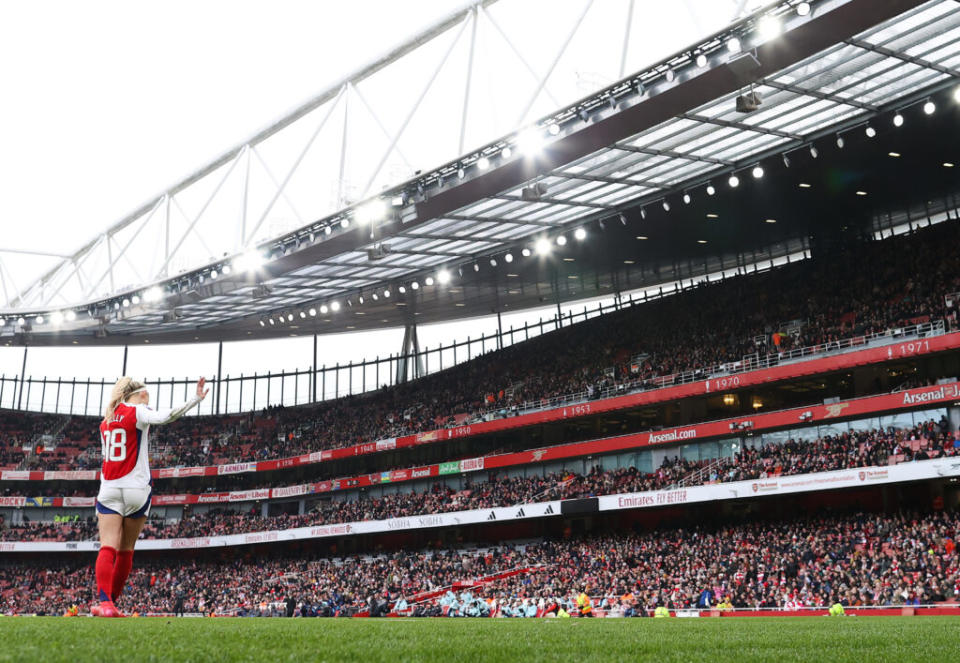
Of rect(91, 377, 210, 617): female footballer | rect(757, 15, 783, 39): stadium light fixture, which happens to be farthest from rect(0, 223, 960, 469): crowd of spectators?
rect(91, 377, 210, 617): female footballer

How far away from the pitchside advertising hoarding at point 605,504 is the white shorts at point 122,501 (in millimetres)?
24905

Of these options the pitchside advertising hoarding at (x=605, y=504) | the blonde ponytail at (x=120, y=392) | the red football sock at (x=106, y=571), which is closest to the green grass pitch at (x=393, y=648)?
the red football sock at (x=106, y=571)

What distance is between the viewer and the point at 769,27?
2062 cm

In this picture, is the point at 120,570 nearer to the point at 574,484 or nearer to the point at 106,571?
the point at 106,571

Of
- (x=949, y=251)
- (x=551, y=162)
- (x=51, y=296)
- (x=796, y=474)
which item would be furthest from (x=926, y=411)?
(x=51, y=296)

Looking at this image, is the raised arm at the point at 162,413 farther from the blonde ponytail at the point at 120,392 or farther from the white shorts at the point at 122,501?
the white shorts at the point at 122,501

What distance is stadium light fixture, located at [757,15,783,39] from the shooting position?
2052 cm

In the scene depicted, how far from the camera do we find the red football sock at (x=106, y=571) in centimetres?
824

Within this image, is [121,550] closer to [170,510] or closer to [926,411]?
[926,411]

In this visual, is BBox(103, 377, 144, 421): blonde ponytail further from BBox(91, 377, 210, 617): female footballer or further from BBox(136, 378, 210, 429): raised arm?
BBox(136, 378, 210, 429): raised arm

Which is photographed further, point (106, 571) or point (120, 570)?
point (120, 570)

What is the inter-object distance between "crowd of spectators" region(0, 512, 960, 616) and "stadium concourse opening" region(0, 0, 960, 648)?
0.15m

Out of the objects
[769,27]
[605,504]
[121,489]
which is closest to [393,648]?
[121,489]

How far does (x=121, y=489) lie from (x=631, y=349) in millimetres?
36627
